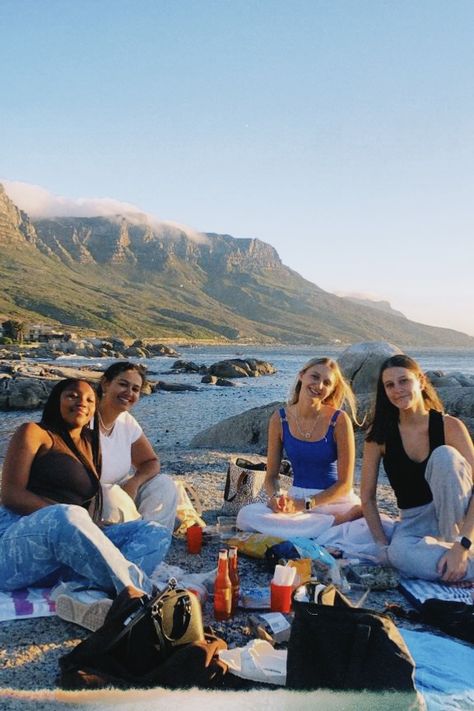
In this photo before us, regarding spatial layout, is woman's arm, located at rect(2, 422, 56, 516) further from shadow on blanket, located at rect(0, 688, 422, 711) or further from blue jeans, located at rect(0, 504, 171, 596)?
shadow on blanket, located at rect(0, 688, 422, 711)

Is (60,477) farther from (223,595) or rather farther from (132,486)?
(223,595)

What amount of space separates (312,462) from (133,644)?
3189mm

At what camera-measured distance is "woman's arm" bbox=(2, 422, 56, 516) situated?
4438mm

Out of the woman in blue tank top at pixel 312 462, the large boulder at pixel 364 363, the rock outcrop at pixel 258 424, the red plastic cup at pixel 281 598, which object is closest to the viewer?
the red plastic cup at pixel 281 598

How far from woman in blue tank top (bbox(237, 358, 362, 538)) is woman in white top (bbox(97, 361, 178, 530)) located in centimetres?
87

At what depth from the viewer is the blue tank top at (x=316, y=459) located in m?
6.17

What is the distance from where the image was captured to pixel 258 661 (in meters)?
3.42

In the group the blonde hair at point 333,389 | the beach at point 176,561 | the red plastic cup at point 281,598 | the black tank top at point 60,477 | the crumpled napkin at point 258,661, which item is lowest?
the beach at point 176,561

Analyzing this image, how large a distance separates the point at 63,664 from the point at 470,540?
117 inches

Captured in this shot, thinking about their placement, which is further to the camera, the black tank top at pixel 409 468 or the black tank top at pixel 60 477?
the black tank top at pixel 409 468

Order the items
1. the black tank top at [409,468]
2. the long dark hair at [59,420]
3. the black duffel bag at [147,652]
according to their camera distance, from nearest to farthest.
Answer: the black duffel bag at [147,652], the long dark hair at [59,420], the black tank top at [409,468]

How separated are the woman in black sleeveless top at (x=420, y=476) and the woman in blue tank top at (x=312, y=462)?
59 centimetres

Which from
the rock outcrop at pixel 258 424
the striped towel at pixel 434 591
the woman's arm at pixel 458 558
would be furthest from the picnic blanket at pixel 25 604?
the rock outcrop at pixel 258 424

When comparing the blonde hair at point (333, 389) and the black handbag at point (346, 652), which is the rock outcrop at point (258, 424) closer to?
the blonde hair at point (333, 389)
